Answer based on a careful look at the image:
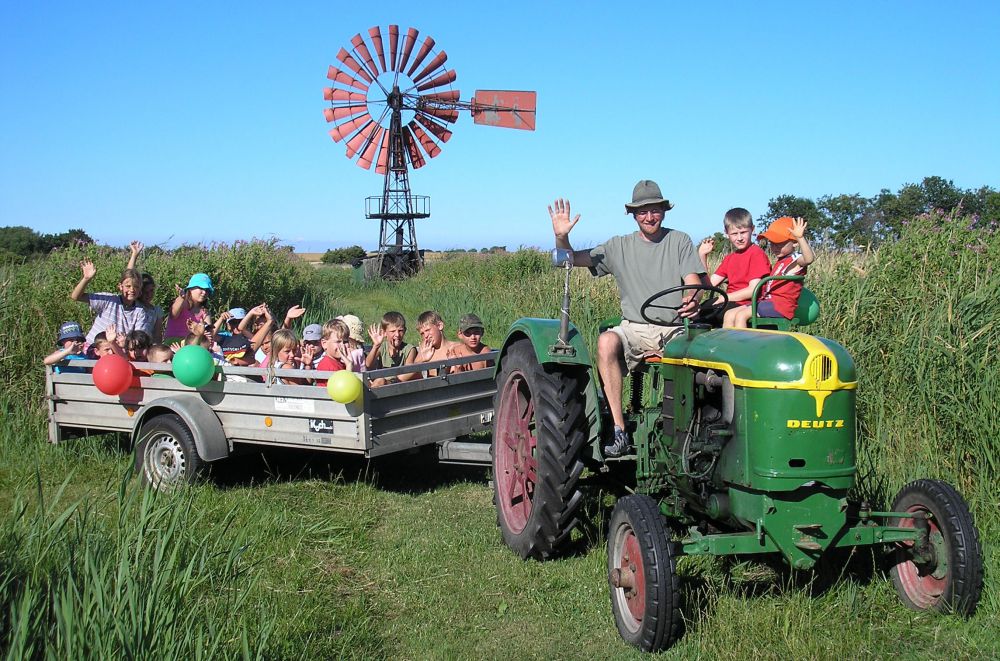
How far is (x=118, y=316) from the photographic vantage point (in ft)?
24.7

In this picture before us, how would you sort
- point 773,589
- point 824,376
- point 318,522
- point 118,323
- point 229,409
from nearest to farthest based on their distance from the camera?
point 824,376 → point 773,589 → point 318,522 → point 229,409 → point 118,323

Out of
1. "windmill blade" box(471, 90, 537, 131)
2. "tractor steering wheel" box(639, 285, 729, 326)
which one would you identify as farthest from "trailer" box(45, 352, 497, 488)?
"windmill blade" box(471, 90, 537, 131)

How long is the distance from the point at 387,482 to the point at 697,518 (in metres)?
3.07

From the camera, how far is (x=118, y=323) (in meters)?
7.50

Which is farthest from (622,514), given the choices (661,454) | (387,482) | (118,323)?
(118,323)

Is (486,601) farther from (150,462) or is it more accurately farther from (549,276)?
(549,276)

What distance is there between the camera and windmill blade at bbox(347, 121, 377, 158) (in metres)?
30.7

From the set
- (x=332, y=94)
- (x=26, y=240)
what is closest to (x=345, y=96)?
(x=332, y=94)

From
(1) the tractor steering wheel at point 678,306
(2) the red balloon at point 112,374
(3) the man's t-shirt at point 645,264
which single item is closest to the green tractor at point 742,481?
(1) the tractor steering wheel at point 678,306

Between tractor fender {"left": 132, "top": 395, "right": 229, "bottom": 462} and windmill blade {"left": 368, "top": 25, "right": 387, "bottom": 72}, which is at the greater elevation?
windmill blade {"left": 368, "top": 25, "right": 387, "bottom": 72}

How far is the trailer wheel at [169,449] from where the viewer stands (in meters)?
6.16

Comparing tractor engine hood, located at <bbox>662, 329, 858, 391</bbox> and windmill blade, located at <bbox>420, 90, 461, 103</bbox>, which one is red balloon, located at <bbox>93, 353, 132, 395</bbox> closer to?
tractor engine hood, located at <bbox>662, 329, 858, 391</bbox>

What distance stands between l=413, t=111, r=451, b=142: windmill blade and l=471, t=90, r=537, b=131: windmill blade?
2.18 m

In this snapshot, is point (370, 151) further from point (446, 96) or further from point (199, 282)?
point (199, 282)
